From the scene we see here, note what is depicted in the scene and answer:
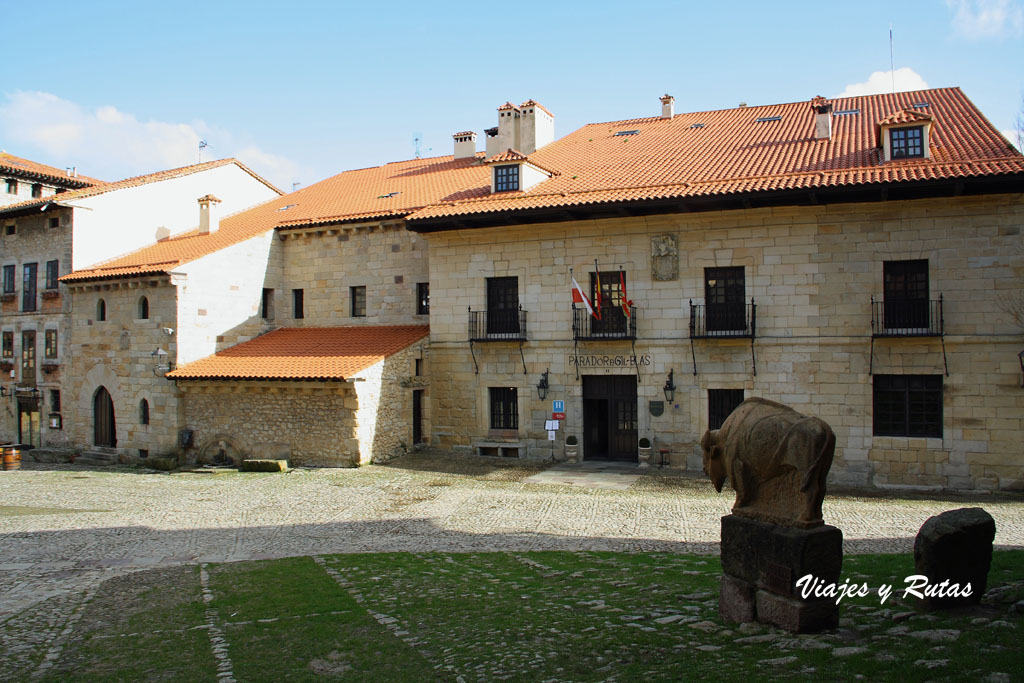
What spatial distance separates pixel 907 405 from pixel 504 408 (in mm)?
9951

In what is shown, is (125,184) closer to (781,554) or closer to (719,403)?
(719,403)

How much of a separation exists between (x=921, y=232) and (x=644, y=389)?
23.9ft

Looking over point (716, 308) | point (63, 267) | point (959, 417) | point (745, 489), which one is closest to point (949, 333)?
point (959, 417)

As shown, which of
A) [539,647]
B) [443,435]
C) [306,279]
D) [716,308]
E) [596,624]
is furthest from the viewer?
[306,279]

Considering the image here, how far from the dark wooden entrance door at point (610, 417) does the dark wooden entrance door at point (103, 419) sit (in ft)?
48.9

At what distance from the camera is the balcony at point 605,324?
19.7 m

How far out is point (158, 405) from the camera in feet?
74.1

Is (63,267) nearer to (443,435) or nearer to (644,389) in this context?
(443,435)

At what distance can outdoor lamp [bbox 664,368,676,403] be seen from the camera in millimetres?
19281

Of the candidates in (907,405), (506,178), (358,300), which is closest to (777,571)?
(907,405)

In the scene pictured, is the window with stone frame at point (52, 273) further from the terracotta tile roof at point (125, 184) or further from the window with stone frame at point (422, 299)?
the window with stone frame at point (422, 299)

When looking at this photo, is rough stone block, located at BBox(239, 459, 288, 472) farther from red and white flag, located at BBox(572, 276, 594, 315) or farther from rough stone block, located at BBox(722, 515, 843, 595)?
rough stone block, located at BBox(722, 515, 843, 595)

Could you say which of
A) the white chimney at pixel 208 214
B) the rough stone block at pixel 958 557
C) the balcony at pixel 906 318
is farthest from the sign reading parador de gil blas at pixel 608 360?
the white chimney at pixel 208 214

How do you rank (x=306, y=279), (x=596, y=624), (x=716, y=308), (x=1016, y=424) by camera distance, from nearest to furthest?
(x=596, y=624)
(x=1016, y=424)
(x=716, y=308)
(x=306, y=279)
